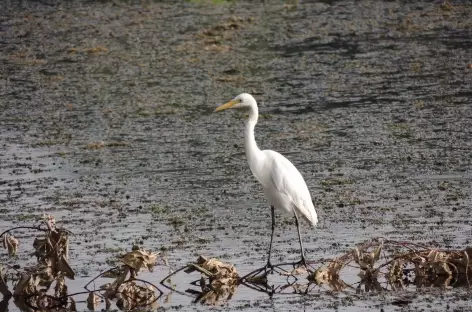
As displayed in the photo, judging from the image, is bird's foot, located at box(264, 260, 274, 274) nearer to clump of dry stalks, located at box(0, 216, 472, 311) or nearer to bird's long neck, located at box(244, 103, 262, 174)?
clump of dry stalks, located at box(0, 216, 472, 311)

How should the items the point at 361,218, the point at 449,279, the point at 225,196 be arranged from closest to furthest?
the point at 449,279
the point at 361,218
the point at 225,196

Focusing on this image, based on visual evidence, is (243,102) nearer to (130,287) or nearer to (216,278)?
(216,278)

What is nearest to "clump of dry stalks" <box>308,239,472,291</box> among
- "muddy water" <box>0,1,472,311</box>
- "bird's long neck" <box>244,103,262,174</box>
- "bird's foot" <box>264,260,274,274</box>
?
"muddy water" <box>0,1,472,311</box>

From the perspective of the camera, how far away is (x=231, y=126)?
18.3 meters

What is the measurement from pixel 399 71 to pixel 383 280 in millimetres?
10739

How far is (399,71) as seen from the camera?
21469mm

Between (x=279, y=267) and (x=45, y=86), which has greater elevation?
(x=45, y=86)

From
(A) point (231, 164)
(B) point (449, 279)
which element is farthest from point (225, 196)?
(B) point (449, 279)

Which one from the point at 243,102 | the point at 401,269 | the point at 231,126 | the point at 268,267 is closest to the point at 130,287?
the point at 268,267

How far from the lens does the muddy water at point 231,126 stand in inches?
504

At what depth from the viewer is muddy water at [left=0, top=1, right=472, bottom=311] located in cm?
1281

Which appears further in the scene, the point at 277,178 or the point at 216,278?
the point at 277,178

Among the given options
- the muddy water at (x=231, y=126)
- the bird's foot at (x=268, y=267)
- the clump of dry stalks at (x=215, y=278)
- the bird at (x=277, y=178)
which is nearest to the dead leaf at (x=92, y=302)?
the muddy water at (x=231, y=126)

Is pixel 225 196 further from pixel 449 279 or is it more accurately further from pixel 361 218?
pixel 449 279
